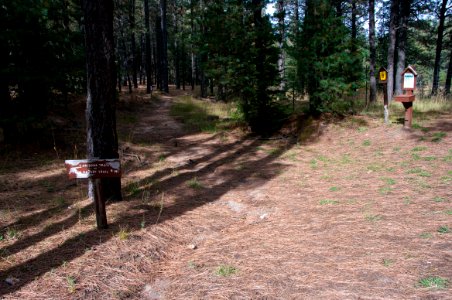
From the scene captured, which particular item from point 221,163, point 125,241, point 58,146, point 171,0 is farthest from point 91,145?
point 171,0

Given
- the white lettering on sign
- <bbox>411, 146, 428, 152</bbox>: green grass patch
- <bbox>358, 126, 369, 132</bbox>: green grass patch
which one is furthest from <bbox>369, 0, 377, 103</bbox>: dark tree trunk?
<bbox>411, 146, 428, 152</bbox>: green grass patch

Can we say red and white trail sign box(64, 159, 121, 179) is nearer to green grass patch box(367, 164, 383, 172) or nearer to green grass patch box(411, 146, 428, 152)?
green grass patch box(367, 164, 383, 172)

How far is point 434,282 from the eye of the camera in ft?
8.73

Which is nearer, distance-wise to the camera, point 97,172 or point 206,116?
point 97,172

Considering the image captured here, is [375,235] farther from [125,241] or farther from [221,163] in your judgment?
[221,163]

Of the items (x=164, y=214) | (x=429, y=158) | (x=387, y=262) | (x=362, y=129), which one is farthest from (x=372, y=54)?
(x=387, y=262)

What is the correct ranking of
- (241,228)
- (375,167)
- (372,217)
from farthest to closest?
(375,167)
(241,228)
(372,217)

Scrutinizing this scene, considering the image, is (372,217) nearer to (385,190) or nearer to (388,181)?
(385,190)

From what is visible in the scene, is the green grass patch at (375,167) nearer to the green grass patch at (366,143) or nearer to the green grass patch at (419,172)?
the green grass patch at (419,172)

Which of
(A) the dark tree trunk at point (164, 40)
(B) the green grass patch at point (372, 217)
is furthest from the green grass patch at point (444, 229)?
(A) the dark tree trunk at point (164, 40)

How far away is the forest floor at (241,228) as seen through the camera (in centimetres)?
292

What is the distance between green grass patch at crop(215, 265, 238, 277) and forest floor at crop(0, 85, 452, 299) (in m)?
0.01

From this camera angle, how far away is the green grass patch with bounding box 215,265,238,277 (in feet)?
10.3

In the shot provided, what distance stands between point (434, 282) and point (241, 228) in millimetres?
2299
